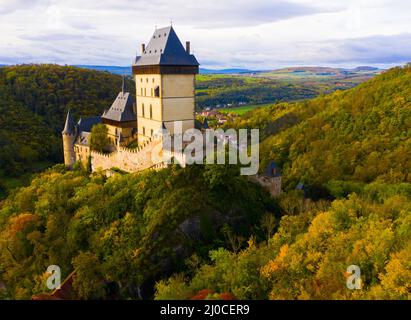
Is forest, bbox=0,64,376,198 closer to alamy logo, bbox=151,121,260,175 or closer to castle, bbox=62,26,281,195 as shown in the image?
castle, bbox=62,26,281,195

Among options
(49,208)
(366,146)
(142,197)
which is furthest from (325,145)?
(49,208)

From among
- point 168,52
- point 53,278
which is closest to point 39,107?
point 168,52

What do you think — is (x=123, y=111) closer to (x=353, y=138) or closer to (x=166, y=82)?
(x=166, y=82)

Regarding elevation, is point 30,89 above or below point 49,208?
above

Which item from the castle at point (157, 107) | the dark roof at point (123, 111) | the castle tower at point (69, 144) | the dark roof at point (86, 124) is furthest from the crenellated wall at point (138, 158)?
the dark roof at point (86, 124)

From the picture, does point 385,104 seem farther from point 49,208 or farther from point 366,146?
point 49,208

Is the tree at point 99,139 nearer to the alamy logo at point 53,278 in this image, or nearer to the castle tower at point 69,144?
the castle tower at point 69,144

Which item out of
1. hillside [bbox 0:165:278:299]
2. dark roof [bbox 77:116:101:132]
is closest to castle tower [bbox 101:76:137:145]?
dark roof [bbox 77:116:101:132]
